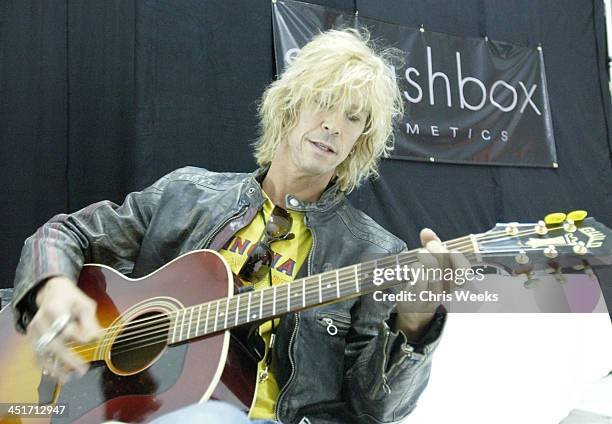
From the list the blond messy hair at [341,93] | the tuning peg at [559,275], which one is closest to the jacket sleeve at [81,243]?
the blond messy hair at [341,93]

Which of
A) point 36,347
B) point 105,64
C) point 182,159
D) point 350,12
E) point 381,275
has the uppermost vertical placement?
point 350,12

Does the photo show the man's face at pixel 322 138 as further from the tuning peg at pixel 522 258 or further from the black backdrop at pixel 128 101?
the black backdrop at pixel 128 101

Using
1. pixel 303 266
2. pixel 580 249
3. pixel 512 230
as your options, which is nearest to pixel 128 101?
pixel 303 266

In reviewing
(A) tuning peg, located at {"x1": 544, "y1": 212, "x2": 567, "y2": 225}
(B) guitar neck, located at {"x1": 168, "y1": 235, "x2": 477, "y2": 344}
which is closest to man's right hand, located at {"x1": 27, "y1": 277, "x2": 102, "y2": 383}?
(B) guitar neck, located at {"x1": 168, "y1": 235, "x2": 477, "y2": 344}

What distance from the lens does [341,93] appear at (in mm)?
1371

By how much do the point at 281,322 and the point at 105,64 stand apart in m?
1.32

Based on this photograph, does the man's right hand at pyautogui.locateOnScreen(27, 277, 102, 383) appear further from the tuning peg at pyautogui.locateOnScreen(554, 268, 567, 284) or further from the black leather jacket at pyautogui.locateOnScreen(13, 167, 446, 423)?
the tuning peg at pyautogui.locateOnScreen(554, 268, 567, 284)

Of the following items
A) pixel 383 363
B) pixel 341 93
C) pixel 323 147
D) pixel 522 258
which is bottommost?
pixel 383 363

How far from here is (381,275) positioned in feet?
3.35

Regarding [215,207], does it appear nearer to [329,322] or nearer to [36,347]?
[329,322]

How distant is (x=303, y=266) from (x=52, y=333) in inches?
21.3

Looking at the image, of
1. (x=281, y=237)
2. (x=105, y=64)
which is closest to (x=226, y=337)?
(x=281, y=237)

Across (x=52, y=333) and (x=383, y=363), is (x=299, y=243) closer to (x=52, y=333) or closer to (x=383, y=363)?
(x=383, y=363)

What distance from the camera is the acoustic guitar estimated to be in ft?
3.17
